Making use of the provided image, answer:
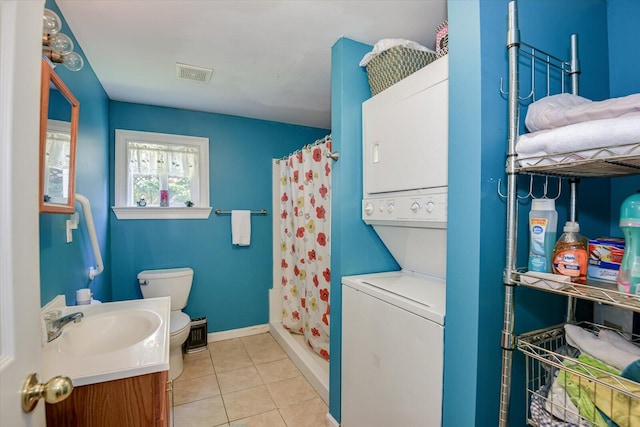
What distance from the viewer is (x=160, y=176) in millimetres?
2816

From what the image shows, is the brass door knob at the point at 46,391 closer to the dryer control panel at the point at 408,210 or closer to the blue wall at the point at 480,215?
the blue wall at the point at 480,215

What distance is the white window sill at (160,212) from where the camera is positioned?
8.60ft

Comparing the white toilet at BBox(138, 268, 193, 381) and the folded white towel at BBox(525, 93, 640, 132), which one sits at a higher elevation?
the folded white towel at BBox(525, 93, 640, 132)

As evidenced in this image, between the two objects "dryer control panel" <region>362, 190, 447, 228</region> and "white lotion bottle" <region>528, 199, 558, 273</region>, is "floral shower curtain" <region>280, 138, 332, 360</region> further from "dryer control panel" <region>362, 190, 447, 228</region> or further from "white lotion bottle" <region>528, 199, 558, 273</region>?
"white lotion bottle" <region>528, 199, 558, 273</region>

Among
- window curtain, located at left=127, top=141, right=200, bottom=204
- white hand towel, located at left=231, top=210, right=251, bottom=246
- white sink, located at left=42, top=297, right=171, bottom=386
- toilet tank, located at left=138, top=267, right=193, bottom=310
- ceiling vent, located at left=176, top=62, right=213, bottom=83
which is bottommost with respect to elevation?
toilet tank, located at left=138, top=267, right=193, bottom=310

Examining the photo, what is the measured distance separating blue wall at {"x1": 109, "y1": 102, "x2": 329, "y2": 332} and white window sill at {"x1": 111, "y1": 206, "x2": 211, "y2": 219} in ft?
0.17

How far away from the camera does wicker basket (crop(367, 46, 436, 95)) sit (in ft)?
4.81

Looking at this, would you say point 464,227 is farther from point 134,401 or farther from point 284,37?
point 284,37

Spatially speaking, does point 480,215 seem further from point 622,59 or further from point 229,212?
point 229,212

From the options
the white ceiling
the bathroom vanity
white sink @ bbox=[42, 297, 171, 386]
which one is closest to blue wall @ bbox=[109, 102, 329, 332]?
the white ceiling

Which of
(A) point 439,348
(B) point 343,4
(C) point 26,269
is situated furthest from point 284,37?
(A) point 439,348

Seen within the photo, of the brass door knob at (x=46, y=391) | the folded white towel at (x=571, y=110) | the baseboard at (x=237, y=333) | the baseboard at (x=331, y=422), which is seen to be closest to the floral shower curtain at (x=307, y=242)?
the baseboard at (x=237, y=333)

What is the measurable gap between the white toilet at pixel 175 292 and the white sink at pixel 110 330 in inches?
35.2

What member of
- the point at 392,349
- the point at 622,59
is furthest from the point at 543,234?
the point at 622,59
